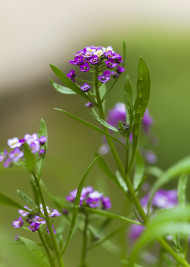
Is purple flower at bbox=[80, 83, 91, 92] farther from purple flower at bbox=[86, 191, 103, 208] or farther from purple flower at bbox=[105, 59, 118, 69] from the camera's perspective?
purple flower at bbox=[86, 191, 103, 208]

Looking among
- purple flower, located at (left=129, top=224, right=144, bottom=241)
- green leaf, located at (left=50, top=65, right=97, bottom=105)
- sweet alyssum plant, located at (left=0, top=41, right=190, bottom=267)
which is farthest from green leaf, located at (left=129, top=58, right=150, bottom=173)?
purple flower, located at (left=129, top=224, right=144, bottom=241)

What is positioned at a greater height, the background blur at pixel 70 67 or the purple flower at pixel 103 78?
the background blur at pixel 70 67

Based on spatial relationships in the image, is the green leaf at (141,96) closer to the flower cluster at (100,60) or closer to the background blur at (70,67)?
the flower cluster at (100,60)

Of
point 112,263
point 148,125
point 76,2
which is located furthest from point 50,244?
point 76,2

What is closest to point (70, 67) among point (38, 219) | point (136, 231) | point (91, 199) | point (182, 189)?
point (136, 231)

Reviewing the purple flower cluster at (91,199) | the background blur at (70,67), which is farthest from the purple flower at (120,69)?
the background blur at (70,67)

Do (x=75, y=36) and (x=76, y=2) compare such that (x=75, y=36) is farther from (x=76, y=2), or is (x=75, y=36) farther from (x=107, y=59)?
(x=107, y=59)
